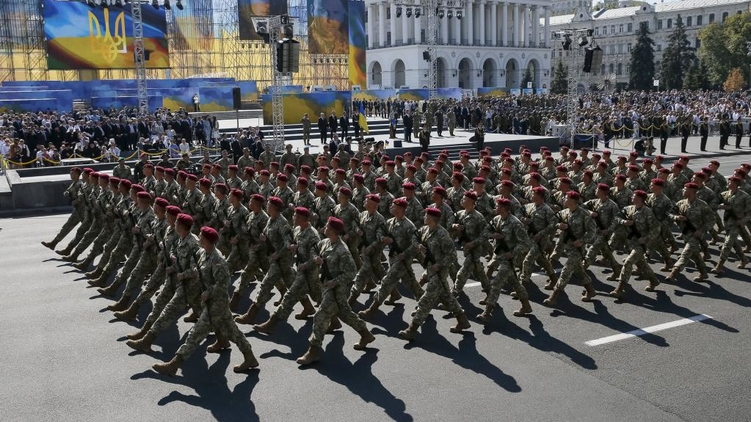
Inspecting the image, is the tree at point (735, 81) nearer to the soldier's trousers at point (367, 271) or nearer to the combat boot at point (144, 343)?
the soldier's trousers at point (367, 271)

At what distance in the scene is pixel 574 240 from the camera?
10.4 m

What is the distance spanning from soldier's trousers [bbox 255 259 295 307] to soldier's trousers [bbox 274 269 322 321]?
0.58 meters

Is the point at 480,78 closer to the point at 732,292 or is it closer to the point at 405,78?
the point at 405,78

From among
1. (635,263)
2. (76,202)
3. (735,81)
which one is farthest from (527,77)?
(635,263)

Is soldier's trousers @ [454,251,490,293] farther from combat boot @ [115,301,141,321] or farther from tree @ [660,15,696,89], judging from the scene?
tree @ [660,15,696,89]

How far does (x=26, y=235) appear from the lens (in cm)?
1666

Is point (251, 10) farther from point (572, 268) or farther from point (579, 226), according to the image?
point (572, 268)

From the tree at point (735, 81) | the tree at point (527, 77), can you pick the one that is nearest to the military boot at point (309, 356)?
the tree at point (735, 81)

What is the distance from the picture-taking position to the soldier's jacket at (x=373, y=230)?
9.82m

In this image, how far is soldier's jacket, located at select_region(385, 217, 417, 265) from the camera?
9.25 m

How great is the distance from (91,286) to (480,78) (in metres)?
80.2

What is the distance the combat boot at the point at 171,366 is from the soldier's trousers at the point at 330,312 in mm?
1504

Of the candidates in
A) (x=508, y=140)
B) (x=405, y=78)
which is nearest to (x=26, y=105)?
(x=508, y=140)

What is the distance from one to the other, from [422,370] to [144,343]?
3.42m
